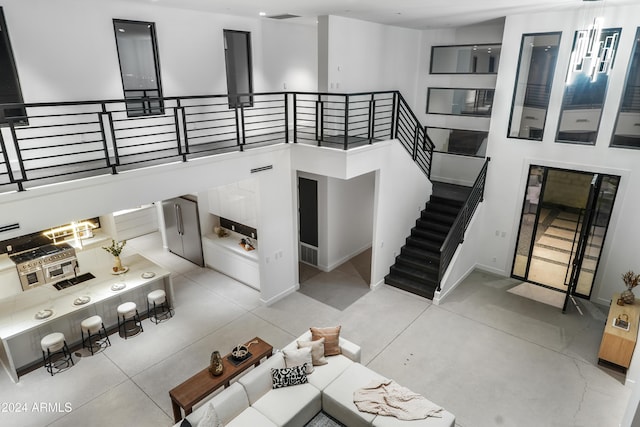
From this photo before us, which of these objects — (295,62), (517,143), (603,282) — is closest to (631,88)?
(517,143)

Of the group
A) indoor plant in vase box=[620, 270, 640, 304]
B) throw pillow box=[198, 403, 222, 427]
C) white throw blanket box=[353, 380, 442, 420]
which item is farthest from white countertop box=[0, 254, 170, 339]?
indoor plant in vase box=[620, 270, 640, 304]

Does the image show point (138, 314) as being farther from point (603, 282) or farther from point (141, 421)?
point (603, 282)

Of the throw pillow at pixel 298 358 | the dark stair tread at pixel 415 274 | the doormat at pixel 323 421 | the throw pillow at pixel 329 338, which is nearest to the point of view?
the doormat at pixel 323 421

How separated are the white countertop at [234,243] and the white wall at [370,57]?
3976 mm

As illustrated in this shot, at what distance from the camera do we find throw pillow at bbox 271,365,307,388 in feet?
18.1

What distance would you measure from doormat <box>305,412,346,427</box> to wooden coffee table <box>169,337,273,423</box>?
1.16 m

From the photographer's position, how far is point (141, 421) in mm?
5527

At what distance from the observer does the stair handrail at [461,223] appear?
27.5 ft

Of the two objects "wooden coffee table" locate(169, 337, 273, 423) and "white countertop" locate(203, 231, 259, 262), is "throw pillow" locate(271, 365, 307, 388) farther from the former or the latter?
"white countertop" locate(203, 231, 259, 262)

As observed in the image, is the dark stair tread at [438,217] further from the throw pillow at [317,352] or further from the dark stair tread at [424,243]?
the throw pillow at [317,352]

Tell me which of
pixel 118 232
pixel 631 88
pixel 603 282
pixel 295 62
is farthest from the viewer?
pixel 118 232

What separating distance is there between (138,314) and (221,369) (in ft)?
10.3

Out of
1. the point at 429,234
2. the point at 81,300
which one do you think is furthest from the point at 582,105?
the point at 81,300

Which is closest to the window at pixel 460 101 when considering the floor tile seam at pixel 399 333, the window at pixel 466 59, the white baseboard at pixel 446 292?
the window at pixel 466 59
